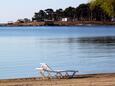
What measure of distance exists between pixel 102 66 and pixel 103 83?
16.9 meters

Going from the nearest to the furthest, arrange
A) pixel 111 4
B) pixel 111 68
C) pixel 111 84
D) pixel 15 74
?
pixel 111 4, pixel 111 84, pixel 15 74, pixel 111 68

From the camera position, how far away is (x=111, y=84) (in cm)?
1819

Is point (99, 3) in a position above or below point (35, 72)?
above

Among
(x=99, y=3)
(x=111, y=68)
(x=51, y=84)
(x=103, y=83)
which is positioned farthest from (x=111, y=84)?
(x=111, y=68)

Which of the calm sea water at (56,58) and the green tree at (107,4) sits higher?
the green tree at (107,4)

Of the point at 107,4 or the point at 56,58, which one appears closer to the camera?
the point at 107,4

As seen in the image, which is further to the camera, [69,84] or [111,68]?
[111,68]

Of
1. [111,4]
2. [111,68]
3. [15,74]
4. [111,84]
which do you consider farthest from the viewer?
[111,68]

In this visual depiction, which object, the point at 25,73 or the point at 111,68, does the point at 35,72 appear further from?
the point at 111,68

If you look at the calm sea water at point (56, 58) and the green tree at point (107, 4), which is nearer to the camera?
the green tree at point (107, 4)

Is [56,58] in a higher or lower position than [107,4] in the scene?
lower

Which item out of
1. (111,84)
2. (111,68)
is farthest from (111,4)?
(111,68)

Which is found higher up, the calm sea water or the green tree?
the green tree

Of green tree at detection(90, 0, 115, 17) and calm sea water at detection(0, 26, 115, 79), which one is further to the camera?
calm sea water at detection(0, 26, 115, 79)
